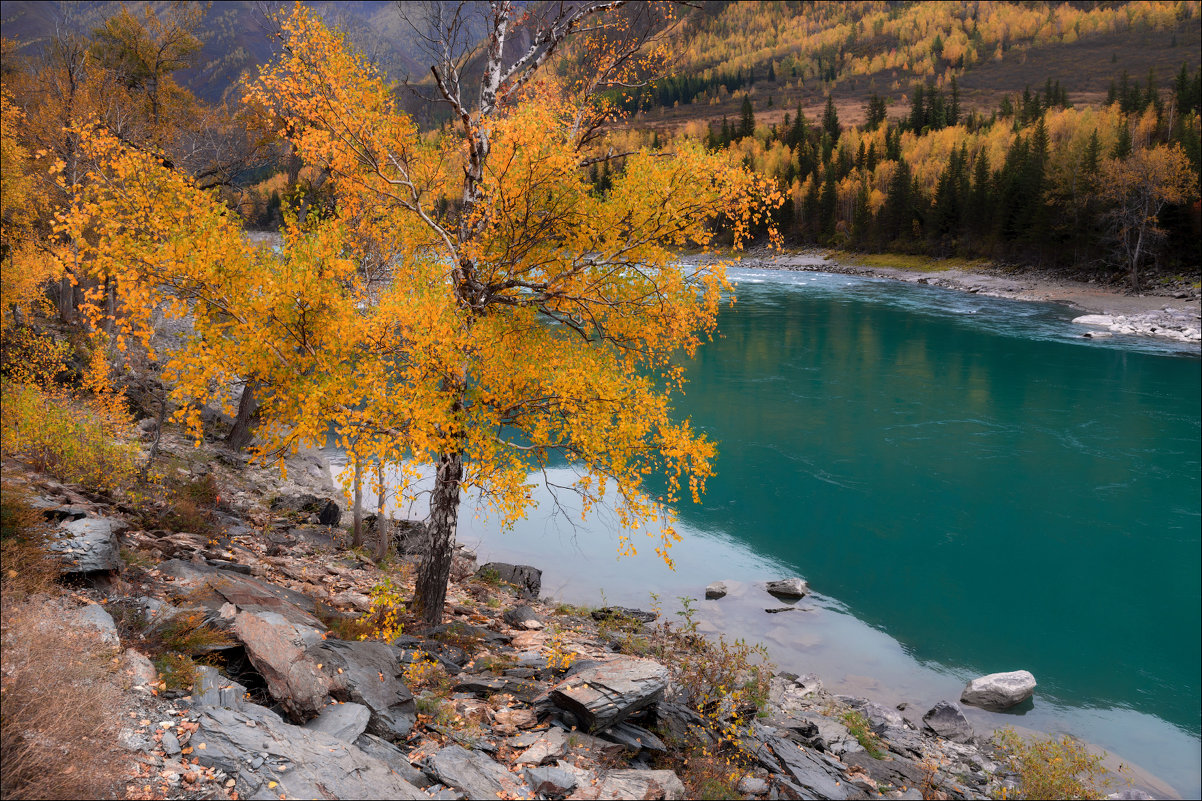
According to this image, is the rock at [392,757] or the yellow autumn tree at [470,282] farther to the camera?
the yellow autumn tree at [470,282]

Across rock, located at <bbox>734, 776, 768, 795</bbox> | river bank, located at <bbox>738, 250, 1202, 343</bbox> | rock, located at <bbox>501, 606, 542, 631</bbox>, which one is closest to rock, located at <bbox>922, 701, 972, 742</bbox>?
rock, located at <bbox>734, 776, 768, 795</bbox>

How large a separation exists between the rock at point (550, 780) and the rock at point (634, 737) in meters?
1.27

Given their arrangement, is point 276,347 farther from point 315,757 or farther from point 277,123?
point 277,123

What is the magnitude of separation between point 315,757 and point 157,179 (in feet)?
31.8

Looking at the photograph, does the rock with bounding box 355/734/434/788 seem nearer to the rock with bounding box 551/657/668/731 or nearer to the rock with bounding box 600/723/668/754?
the rock with bounding box 551/657/668/731

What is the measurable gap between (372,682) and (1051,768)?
1205 cm

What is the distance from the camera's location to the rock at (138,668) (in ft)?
23.5

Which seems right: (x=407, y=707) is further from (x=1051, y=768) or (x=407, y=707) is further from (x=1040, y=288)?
(x=1040, y=288)

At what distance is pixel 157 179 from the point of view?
1117cm

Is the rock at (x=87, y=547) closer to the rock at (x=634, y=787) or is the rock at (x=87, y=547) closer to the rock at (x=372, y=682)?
the rock at (x=372, y=682)

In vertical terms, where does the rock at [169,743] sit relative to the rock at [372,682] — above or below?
above

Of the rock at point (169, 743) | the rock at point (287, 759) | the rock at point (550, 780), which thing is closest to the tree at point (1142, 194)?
the rock at point (550, 780)

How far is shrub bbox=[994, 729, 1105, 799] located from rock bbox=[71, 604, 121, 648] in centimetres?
1386

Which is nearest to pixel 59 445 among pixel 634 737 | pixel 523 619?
pixel 523 619
